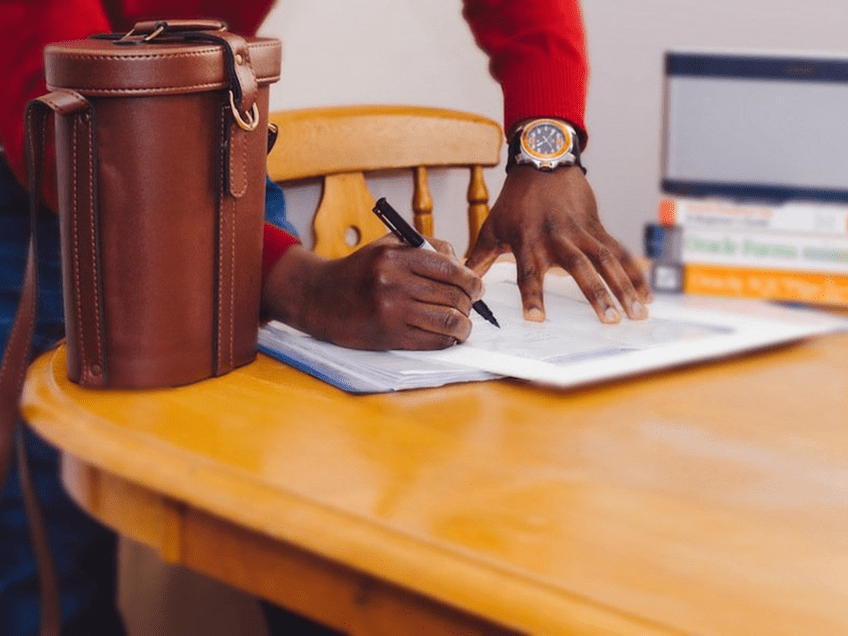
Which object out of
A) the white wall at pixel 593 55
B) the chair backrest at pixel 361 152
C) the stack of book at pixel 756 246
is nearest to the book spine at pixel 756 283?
the stack of book at pixel 756 246

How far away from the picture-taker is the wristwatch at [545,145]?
98 cm

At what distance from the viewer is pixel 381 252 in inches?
30.4

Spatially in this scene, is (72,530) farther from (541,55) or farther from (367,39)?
(367,39)

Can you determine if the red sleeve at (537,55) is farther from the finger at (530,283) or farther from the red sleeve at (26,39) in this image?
the red sleeve at (26,39)

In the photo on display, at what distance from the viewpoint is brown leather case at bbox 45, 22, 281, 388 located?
2.13ft

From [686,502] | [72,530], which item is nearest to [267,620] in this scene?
[72,530]

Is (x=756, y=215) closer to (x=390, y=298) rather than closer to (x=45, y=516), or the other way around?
(x=390, y=298)

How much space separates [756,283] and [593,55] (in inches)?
60.8

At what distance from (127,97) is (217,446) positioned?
0.22 metres

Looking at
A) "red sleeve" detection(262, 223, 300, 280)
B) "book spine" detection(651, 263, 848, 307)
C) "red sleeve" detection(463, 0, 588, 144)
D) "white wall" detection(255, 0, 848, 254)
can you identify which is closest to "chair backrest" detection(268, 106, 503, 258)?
"white wall" detection(255, 0, 848, 254)

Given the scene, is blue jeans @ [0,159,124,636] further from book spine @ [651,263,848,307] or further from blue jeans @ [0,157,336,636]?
book spine @ [651,263,848,307]

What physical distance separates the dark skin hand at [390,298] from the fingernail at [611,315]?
12 cm

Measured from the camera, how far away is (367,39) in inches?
73.0

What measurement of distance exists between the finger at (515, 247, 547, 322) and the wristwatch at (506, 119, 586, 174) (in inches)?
3.9
